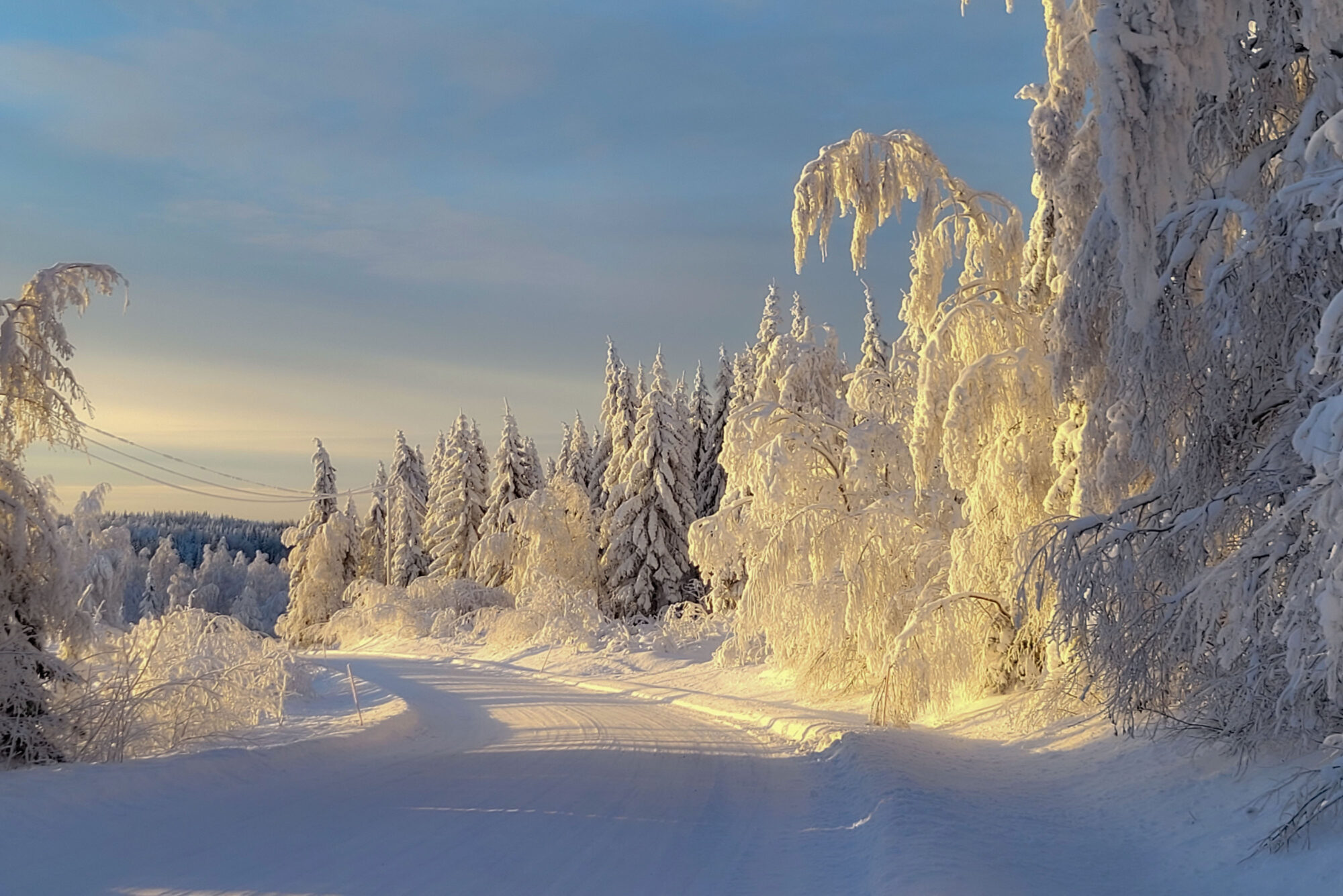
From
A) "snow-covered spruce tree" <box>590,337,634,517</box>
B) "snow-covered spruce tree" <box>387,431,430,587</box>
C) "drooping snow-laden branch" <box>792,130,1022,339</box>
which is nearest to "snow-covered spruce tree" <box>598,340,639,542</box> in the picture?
"snow-covered spruce tree" <box>590,337,634,517</box>

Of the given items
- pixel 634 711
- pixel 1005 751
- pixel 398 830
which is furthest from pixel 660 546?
pixel 398 830

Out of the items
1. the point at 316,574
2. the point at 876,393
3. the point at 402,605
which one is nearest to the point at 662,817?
the point at 876,393

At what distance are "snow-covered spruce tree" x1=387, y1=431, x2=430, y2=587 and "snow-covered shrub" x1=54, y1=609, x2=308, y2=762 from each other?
34923mm

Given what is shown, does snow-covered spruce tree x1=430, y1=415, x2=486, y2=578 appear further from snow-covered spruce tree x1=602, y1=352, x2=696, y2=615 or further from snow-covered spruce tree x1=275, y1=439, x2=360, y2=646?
snow-covered spruce tree x1=602, y1=352, x2=696, y2=615

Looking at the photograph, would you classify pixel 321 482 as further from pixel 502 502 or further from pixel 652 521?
pixel 652 521

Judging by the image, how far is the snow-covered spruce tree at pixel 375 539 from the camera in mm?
56062

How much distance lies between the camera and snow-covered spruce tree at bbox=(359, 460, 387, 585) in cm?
5606

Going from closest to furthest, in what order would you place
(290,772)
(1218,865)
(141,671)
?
(1218,865)
(290,772)
(141,671)

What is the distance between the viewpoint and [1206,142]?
7.86m

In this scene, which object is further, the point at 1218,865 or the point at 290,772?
the point at 290,772

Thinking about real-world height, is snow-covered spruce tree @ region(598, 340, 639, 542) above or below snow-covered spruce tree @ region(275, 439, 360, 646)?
above

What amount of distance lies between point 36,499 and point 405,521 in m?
43.3

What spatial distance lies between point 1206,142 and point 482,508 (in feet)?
147

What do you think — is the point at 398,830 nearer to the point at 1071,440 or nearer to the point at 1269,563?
the point at 1269,563
